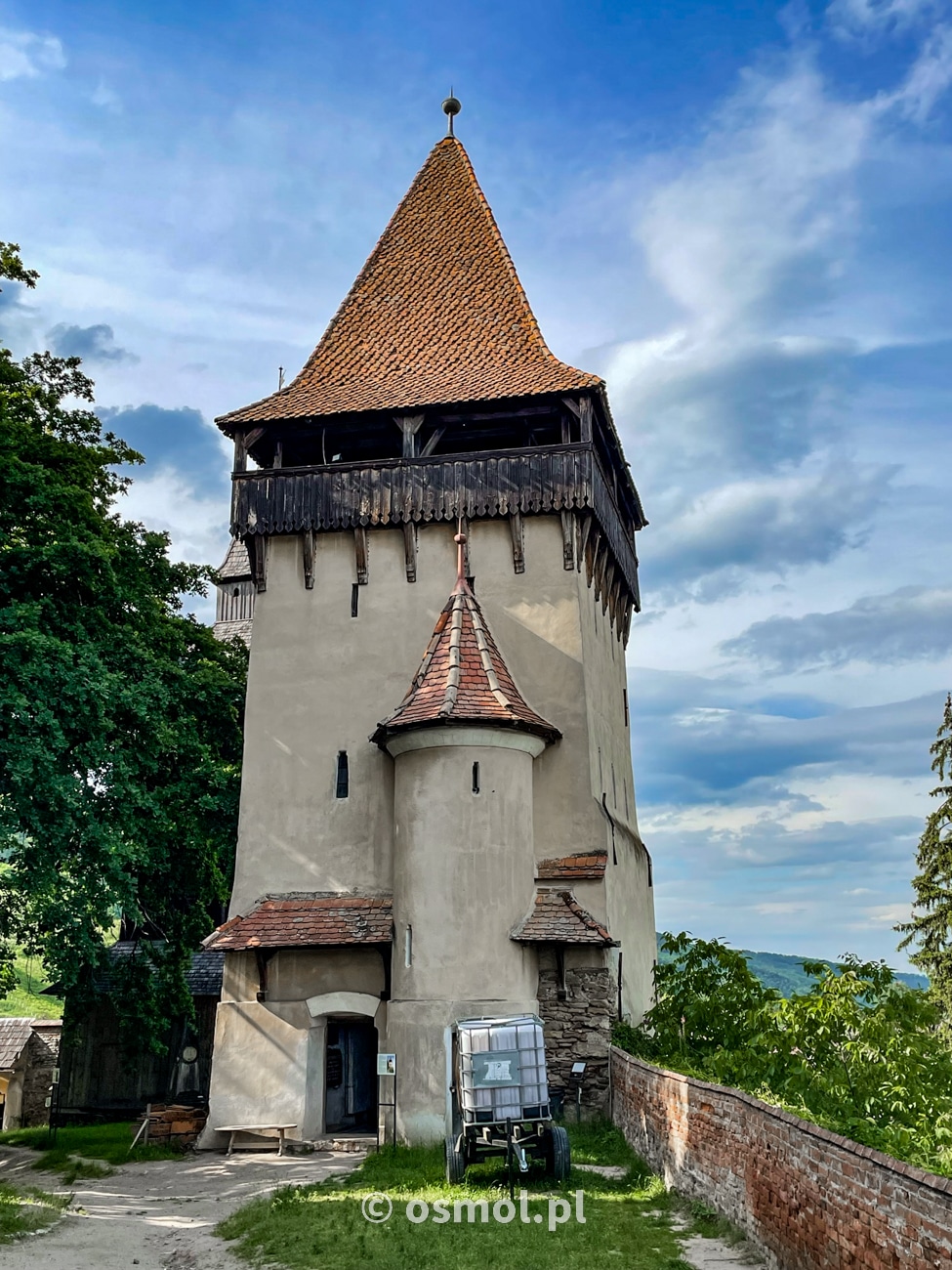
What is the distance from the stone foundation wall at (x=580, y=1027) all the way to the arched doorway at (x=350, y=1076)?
125 inches

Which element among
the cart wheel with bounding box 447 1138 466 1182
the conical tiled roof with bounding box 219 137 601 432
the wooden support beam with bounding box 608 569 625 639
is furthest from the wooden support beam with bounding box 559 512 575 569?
the cart wheel with bounding box 447 1138 466 1182

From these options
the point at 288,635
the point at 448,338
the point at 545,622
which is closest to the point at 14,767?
the point at 288,635

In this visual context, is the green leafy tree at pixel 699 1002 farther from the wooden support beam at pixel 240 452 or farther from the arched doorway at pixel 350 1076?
the wooden support beam at pixel 240 452

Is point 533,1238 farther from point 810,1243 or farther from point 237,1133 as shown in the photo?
point 237,1133

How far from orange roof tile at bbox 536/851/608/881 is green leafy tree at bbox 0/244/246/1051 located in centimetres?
626

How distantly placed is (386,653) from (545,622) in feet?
9.65

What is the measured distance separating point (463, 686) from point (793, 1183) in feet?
34.1

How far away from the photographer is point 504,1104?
13.0 meters

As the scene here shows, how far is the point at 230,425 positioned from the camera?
21.0m

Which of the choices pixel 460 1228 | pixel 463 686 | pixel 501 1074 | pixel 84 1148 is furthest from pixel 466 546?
pixel 84 1148

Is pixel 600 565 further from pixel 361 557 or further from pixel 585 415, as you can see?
pixel 361 557

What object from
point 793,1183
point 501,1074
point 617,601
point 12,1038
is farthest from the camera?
point 12,1038

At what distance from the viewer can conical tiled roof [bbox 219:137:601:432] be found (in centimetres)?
2072

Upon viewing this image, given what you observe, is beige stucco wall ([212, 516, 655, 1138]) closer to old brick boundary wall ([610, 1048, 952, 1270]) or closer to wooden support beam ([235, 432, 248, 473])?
wooden support beam ([235, 432, 248, 473])
